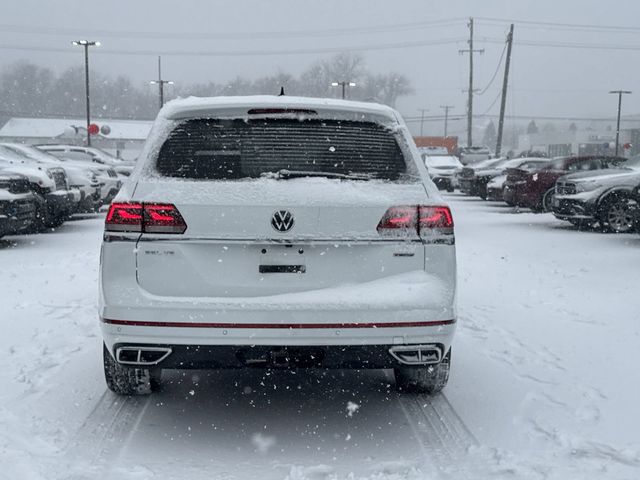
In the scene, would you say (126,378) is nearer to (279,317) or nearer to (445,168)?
(279,317)

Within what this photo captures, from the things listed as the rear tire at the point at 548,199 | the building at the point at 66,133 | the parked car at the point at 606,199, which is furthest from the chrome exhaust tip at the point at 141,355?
the building at the point at 66,133

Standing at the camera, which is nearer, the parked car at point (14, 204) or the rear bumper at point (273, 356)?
the rear bumper at point (273, 356)

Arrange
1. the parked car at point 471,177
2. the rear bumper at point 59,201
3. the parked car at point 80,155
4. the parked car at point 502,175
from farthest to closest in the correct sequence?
the parked car at point 471,177 → the parked car at point 80,155 → the parked car at point 502,175 → the rear bumper at point 59,201

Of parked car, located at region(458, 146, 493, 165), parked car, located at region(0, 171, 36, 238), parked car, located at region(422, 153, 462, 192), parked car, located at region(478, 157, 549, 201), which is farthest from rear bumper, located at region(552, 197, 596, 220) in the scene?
parked car, located at region(458, 146, 493, 165)

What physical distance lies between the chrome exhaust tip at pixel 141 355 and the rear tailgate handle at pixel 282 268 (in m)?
0.63

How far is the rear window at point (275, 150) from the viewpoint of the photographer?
4.20 metres

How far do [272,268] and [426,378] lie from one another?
1.50 metres

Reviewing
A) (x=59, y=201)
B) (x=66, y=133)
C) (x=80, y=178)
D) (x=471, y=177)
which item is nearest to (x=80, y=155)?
(x=80, y=178)

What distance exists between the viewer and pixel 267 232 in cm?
394

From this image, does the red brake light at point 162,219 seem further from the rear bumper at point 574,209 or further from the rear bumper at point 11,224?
the rear bumper at point 574,209

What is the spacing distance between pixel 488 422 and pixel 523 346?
78.3 inches

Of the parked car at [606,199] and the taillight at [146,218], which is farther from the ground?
the taillight at [146,218]

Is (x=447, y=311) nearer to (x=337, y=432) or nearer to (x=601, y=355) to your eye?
(x=337, y=432)

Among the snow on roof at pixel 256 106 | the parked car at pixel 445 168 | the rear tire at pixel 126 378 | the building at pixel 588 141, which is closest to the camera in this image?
the snow on roof at pixel 256 106
